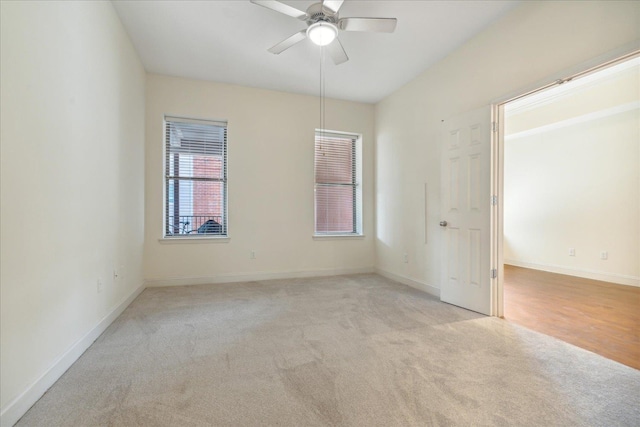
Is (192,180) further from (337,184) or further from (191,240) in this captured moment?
(337,184)

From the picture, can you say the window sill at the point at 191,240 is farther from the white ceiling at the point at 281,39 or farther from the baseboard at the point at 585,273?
the baseboard at the point at 585,273

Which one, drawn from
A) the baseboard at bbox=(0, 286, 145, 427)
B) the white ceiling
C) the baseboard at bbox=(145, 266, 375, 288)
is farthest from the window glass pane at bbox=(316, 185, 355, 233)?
the baseboard at bbox=(0, 286, 145, 427)

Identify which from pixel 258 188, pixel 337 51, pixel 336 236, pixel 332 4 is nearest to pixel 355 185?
pixel 336 236

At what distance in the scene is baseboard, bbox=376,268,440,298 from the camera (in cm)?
364

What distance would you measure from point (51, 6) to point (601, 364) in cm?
427

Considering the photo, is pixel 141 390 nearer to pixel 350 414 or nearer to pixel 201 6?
pixel 350 414

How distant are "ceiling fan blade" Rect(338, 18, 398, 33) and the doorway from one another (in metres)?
1.47

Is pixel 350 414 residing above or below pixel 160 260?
below

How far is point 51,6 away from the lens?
168 cm

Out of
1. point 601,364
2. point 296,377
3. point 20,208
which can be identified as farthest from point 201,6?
point 601,364

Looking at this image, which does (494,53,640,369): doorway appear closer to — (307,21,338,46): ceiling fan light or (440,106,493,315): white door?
(440,106,493,315): white door

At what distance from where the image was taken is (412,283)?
402 cm

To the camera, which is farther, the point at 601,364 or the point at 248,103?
the point at 248,103

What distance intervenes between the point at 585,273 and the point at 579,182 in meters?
1.54
